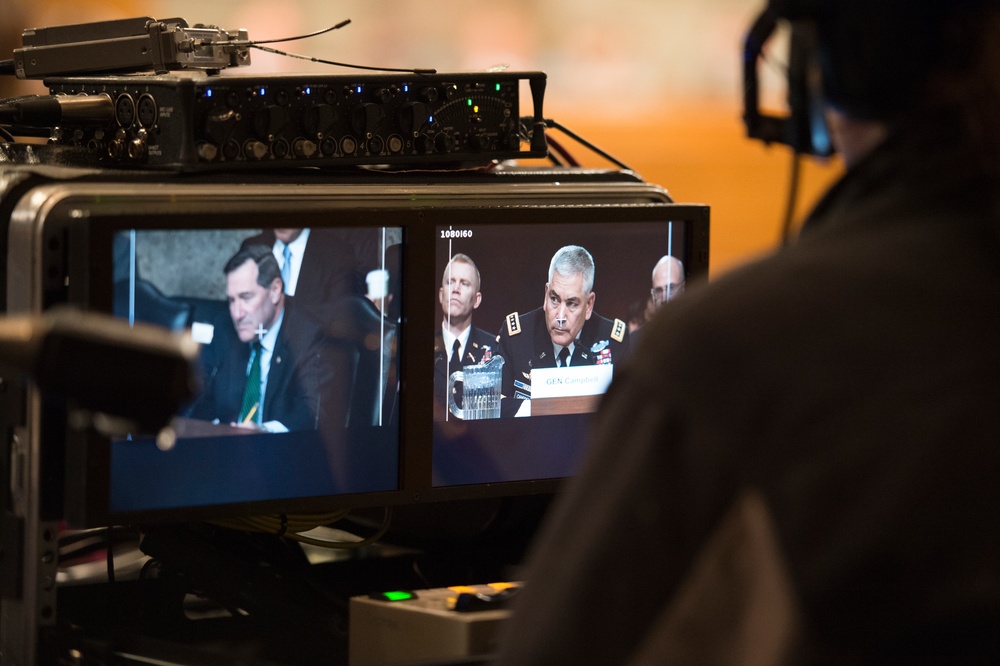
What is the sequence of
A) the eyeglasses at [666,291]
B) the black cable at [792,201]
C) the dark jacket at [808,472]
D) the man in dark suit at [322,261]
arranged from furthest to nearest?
the eyeglasses at [666,291], the man in dark suit at [322,261], the black cable at [792,201], the dark jacket at [808,472]

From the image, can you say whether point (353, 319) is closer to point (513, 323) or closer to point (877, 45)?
point (513, 323)

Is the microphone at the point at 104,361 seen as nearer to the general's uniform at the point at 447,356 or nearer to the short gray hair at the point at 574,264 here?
the general's uniform at the point at 447,356

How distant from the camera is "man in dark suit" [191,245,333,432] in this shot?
4.25 ft

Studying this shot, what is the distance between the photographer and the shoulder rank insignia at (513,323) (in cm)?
146

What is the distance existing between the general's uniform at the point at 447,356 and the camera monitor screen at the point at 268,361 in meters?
0.05

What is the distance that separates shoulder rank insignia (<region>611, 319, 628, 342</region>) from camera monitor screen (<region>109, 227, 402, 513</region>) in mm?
274

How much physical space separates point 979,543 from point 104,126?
1086 mm

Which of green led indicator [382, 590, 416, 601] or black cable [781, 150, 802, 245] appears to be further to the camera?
green led indicator [382, 590, 416, 601]

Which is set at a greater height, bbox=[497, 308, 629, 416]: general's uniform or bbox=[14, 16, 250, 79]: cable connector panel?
bbox=[14, 16, 250, 79]: cable connector panel

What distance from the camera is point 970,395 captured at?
63 centimetres

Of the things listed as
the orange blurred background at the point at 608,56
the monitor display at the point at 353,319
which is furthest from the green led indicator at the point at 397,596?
the orange blurred background at the point at 608,56

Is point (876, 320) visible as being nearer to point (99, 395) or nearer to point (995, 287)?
point (995, 287)

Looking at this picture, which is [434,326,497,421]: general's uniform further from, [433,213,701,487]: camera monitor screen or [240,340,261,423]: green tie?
[240,340,261,423]: green tie

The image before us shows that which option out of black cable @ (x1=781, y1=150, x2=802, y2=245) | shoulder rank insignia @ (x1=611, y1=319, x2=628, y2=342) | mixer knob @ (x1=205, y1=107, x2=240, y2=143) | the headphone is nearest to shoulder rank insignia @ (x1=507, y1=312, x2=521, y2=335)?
shoulder rank insignia @ (x1=611, y1=319, x2=628, y2=342)
